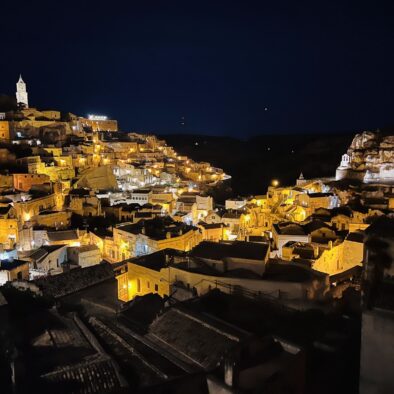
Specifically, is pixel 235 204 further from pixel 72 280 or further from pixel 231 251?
pixel 72 280

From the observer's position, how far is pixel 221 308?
39.0 feet

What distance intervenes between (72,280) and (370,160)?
34958 millimetres

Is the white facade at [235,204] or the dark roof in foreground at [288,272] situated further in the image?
the white facade at [235,204]

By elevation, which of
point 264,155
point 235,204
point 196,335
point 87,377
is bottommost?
point 87,377

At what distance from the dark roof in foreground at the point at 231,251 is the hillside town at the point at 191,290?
0.07 m

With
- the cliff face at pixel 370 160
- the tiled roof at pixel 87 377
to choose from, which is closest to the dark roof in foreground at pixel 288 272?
the tiled roof at pixel 87 377

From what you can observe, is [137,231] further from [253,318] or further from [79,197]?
[253,318]

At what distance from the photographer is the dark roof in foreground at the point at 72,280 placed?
46.3ft

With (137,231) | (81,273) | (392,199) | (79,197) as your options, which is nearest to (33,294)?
(81,273)

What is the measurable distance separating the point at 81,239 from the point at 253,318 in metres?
14.5

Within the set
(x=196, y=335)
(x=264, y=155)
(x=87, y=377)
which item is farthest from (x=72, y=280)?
(x=264, y=155)

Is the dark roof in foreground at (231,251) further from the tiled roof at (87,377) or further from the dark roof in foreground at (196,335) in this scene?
the tiled roof at (87,377)

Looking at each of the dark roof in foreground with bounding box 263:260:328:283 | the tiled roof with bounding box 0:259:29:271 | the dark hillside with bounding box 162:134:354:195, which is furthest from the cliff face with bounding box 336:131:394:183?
the tiled roof with bounding box 0:259:29:271

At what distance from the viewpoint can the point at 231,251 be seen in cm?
1444
